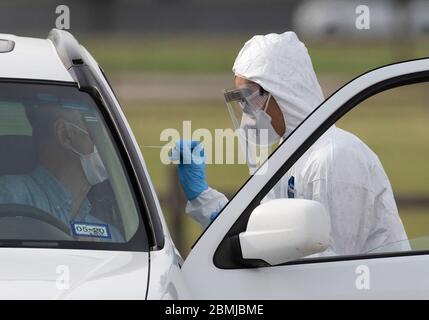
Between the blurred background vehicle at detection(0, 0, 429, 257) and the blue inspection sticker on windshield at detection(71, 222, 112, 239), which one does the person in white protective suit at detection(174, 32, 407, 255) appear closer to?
the blue inspection sticker on windshield at detection(71, 222, 112, 239)

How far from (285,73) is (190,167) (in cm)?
76

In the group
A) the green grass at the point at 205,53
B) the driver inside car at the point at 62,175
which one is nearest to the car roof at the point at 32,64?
the driver inside car at the point at 62,175

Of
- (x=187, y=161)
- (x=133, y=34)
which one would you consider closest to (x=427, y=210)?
(x=187, y=161)

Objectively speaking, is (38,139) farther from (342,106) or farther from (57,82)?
(342,106)

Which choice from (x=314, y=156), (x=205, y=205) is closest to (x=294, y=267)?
(x=314, y=156)

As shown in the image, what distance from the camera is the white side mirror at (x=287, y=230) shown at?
140 inches

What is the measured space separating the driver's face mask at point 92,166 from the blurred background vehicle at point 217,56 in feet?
18.3

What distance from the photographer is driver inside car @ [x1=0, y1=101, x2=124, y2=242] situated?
3.93 metres

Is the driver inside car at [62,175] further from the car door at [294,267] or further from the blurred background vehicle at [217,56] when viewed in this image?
the blurred background vehicle at [217,56]

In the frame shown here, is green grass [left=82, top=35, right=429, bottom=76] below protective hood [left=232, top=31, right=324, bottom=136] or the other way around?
below

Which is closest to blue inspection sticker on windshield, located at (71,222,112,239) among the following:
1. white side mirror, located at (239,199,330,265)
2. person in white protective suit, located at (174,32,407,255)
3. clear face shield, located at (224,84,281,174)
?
white side mirror, located at (239,199,330,265)

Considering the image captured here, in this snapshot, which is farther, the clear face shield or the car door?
the clear face shield

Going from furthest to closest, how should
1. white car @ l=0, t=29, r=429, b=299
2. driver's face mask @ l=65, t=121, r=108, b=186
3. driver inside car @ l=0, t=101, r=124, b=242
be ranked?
driver's face mask @ l=65, t=121, r=108, b=186 → driver inside car @ l=0, t=101, r=124, b=242 → white car @ l=0, t=29, r=429, b=299

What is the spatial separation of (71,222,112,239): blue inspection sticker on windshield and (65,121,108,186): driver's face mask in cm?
24
